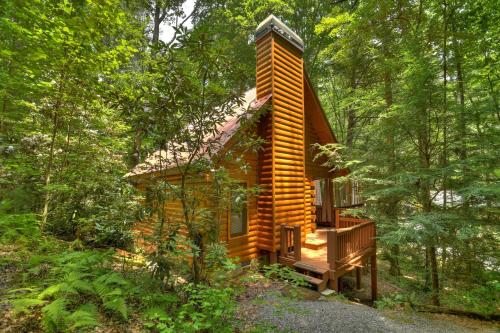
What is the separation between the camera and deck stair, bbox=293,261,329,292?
607 cm

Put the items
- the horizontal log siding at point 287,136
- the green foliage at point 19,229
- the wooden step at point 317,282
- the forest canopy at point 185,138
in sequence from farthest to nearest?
the horizontal log siding at point 287,136 < the wooden step at point 317,282 < the green foliage at point 19,229 < the forest canopy at point 185,138

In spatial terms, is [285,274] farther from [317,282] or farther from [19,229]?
[19,229]

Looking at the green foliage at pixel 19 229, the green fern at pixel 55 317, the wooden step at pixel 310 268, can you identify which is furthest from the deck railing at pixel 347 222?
the green foliage at pixel 19 229

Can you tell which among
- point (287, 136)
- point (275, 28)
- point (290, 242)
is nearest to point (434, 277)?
point (290, 242)

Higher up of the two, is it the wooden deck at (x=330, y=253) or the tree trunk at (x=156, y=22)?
the tree trunk at (x=156, y=22)

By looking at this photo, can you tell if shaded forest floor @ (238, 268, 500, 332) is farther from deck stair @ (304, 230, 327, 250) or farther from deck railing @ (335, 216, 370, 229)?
deck railing @ (335, 216, 370, 229)

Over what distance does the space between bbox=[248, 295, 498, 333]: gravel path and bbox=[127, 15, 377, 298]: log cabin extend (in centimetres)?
91

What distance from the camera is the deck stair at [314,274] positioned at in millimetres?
6070

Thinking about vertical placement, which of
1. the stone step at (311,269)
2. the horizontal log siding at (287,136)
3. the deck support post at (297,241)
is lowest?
the stone step at (311,269)

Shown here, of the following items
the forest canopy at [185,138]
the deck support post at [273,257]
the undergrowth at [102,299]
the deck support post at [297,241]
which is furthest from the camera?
the deck support post at [273,257]

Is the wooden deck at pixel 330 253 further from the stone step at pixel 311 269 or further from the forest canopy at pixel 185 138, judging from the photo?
the forest canopy at pixel 185 138

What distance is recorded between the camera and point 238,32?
15250 millimetres

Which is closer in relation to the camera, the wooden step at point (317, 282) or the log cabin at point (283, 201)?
the wooden step at point (317, 282)

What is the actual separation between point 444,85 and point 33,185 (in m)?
11.2
